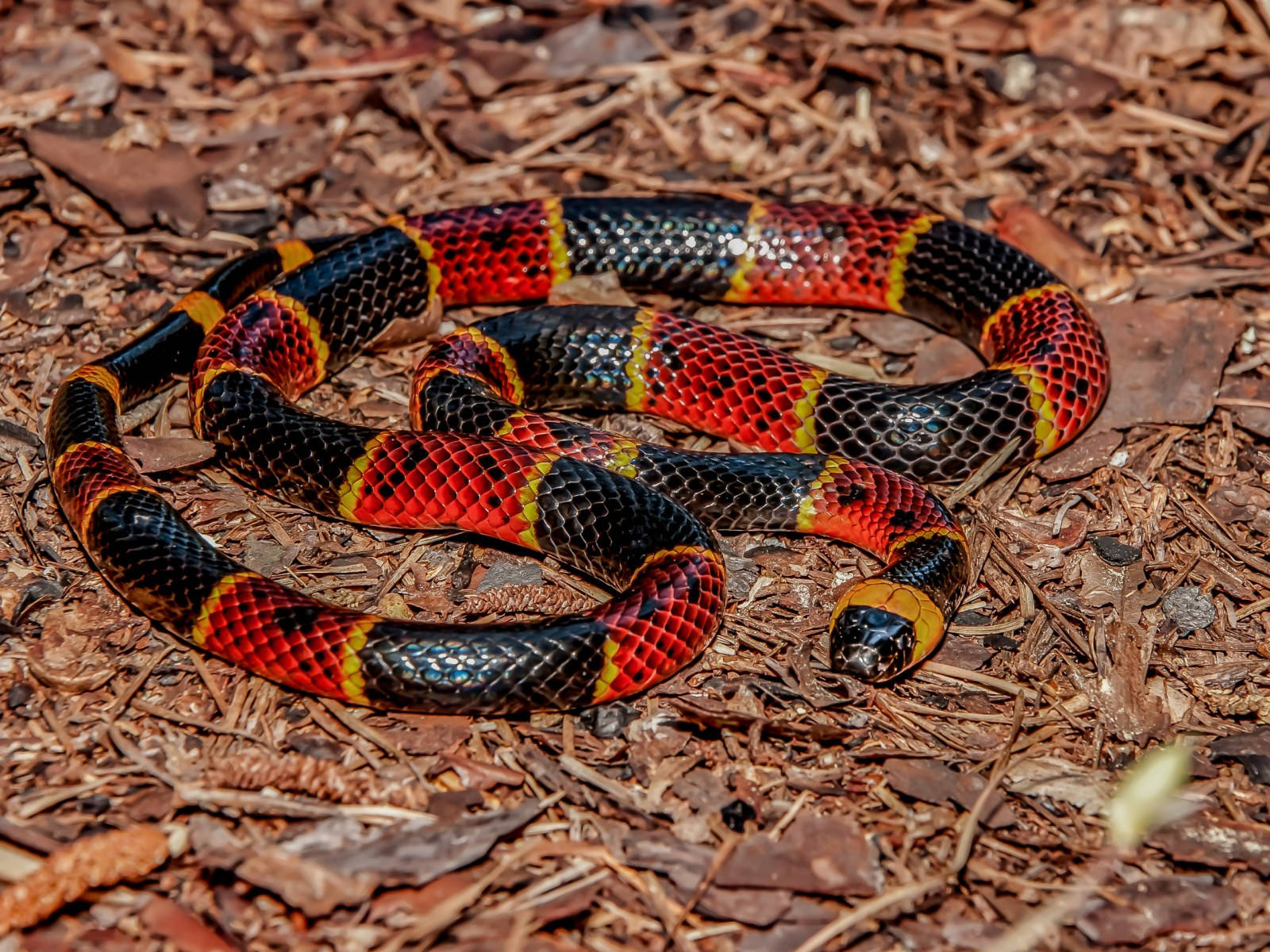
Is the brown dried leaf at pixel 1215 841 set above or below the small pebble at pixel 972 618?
above

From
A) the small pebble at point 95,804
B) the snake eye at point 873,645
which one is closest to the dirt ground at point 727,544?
the small pebble at point 95,804

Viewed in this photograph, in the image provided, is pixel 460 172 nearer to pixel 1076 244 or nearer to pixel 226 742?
pixel 1076 244

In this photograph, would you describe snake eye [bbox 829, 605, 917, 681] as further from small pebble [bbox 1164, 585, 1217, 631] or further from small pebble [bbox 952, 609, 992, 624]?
small pebble [bbox 1164, 585, 1217, 631]

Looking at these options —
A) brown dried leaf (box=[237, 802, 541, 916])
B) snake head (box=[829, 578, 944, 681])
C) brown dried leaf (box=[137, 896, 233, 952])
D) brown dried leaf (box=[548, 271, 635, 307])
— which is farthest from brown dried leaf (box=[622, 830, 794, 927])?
brown dried leaf (box=[548, 271, 635, 307])

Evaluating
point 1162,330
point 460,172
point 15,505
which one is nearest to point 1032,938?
point 1162,330

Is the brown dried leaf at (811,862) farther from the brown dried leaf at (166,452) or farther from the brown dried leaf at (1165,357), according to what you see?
the brown dried leaf at (166,452)

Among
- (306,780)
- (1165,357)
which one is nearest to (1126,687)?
(1165,357)

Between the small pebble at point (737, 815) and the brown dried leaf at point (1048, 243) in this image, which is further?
the brown dried leaf at point (1048, 243)

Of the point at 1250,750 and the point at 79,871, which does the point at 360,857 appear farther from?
the point at 1250,750
